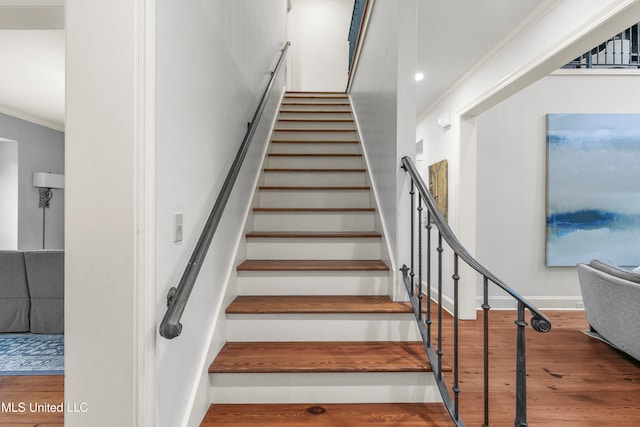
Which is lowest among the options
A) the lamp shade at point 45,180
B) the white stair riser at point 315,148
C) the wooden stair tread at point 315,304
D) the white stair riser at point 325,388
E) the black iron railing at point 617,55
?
the white stair riser at point 325,388

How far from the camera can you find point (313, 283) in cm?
213

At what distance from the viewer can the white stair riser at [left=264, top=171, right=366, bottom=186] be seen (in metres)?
→ 3.07

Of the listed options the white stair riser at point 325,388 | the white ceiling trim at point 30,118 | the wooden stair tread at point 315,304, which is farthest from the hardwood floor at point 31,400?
the white ceiling trim at point 30,118

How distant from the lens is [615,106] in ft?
13.3

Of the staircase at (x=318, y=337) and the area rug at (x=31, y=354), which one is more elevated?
the staircase at (x=318, y=337)

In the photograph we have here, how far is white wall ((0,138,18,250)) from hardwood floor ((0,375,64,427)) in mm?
3762

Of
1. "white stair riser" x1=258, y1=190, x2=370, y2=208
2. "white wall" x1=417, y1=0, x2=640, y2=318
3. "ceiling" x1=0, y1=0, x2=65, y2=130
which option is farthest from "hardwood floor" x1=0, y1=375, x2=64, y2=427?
"white wall" x1=417, y1=0, x2=640, y2=318

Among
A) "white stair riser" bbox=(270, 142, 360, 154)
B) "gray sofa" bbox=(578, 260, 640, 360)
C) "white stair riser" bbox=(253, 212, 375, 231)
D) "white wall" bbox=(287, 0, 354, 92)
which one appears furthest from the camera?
"white wall" bbox=(287, 0, 354, 92)

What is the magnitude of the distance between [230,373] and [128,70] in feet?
4.24

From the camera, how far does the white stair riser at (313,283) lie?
2119mm

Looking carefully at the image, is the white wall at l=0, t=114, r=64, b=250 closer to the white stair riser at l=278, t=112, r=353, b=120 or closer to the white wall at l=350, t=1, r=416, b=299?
the white stair riser at l=278, t=112, r=353, b=120

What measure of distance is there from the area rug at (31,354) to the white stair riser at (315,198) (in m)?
1.83

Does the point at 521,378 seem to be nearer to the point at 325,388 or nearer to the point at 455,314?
the point at 455,314

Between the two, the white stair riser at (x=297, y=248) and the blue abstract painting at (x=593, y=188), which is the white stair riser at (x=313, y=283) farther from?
the blue abstract painting at (x=593, y=188)
